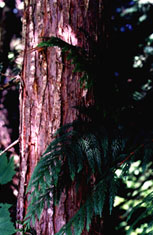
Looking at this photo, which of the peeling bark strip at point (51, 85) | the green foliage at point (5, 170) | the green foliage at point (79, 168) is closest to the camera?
the green foliage at point (79, 168)

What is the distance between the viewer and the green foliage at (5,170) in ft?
5.39

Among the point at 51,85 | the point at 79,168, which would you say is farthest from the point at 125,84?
the point at 79,168

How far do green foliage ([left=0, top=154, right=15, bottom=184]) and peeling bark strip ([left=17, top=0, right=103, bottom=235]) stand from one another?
28 centimetres

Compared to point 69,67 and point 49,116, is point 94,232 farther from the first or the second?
point 69,67

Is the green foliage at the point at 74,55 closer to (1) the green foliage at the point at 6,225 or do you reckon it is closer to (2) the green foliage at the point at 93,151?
(2) the green foliage at the point at 93,151

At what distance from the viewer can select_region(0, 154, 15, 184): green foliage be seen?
64.7 inches

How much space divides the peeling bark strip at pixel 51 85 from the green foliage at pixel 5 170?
0.91 ft

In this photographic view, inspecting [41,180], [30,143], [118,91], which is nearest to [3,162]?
[30,143]

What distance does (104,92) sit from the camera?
1.29 meters

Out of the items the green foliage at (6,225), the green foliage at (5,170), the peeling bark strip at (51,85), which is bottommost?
the green foliage at (6,225)

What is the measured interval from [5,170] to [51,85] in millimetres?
758

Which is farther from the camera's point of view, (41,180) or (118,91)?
(118,91)

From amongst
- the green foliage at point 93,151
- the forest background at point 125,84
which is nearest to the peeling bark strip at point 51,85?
the green foliage at point 93,151

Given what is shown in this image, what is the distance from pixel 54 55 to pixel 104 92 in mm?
357
